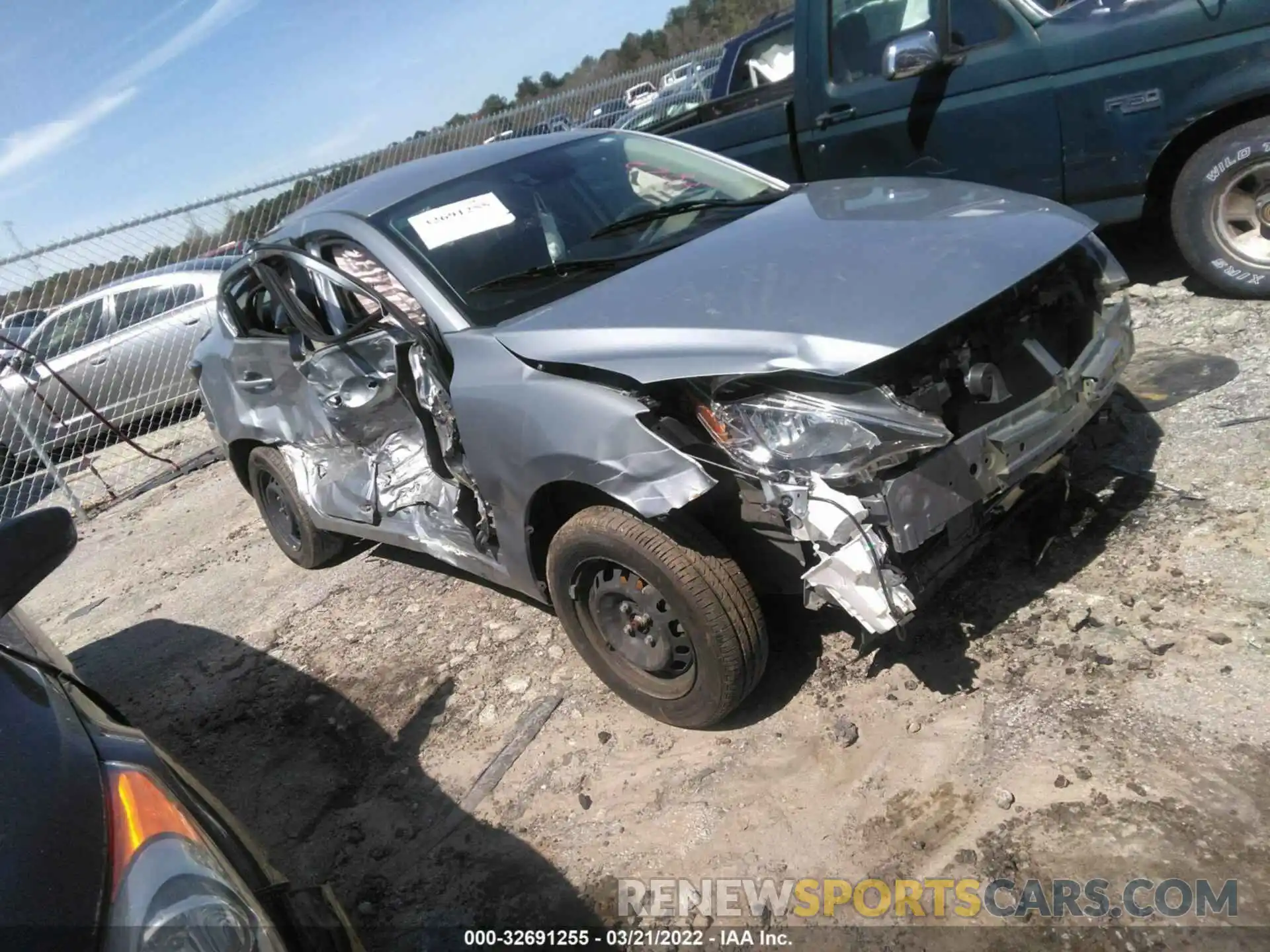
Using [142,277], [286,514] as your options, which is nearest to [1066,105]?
[286,514]

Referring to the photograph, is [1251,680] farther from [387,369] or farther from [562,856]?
[387,369]

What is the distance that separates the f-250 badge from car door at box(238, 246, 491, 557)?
11.9 feet

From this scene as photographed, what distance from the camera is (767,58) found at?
719 centimetres

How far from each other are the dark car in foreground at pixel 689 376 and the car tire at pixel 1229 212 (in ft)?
5.86

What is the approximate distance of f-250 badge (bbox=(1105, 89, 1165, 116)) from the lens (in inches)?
178

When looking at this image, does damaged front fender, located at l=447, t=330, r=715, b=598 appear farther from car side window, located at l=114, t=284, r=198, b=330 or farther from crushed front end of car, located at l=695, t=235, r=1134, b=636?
car side window, located at l=114, t=284, r=198, b=330

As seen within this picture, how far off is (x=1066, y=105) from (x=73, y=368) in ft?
30.4

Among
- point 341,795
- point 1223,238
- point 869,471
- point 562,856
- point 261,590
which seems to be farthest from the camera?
point 261,590

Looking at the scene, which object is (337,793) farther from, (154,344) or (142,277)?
(142,277)

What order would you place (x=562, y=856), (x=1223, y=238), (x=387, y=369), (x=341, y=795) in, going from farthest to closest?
1. (x=1223, y=238)
2. (x=387, y=369)
3. (x=341, y=795)
4. (x=562, y=856)

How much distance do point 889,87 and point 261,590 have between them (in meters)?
4.57

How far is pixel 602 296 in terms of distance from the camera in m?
3.03

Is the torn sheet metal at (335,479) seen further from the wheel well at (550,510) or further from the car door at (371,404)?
the wheel well at (550,510)

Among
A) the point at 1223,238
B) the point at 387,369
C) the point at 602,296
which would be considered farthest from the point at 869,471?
the point at 1223,238
